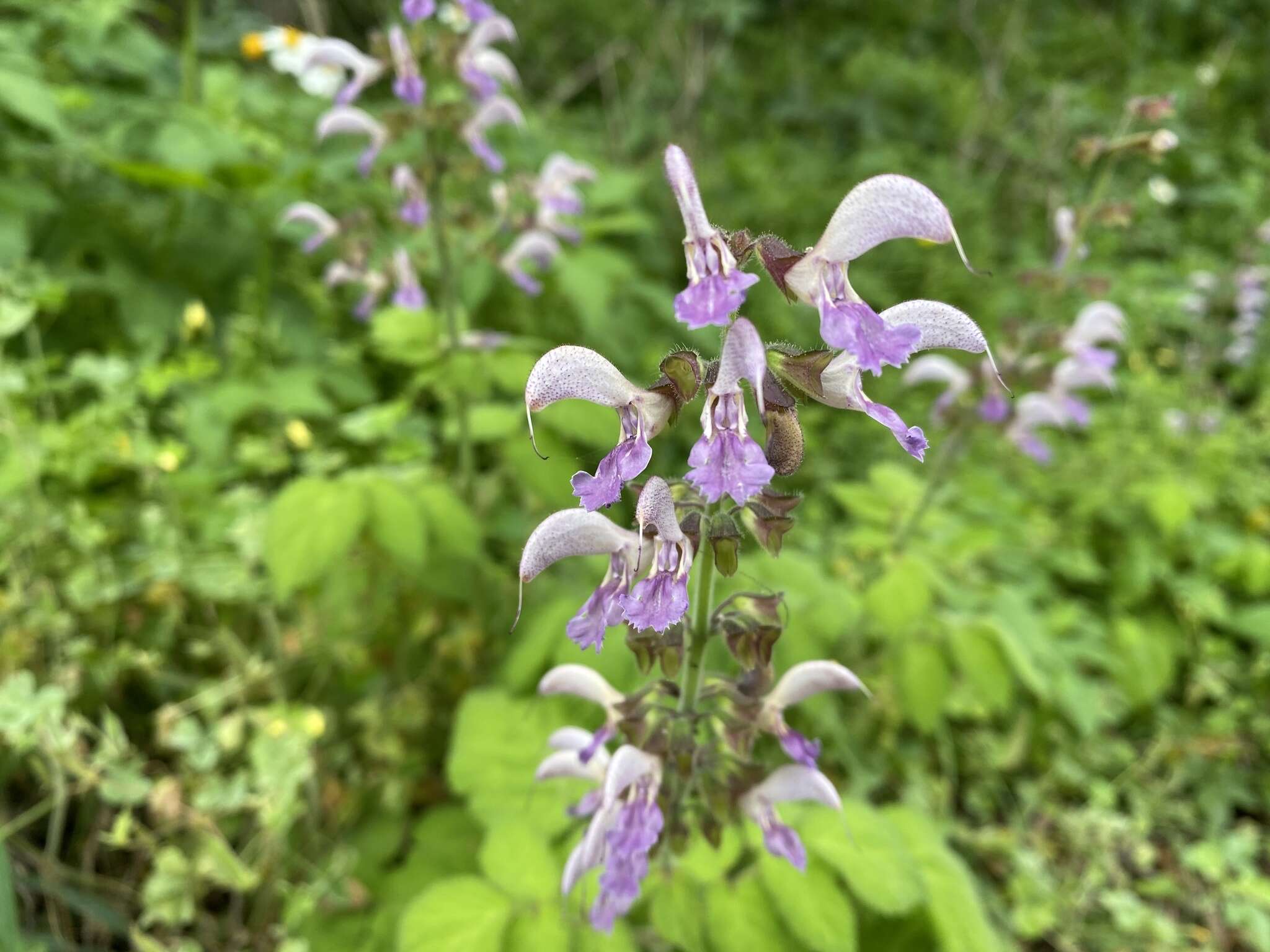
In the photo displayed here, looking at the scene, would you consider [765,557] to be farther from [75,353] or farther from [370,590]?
[75,353]

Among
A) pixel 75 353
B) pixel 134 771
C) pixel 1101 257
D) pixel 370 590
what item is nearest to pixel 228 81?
pixel 75 353

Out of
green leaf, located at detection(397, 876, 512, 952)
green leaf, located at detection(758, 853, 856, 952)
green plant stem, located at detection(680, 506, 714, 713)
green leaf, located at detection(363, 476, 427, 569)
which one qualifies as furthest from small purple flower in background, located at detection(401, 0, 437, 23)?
green leaf, located at detection(758, 853, 856, 952)

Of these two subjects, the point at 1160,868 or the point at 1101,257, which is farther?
the point at 1101,257

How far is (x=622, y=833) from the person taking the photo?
1.40 m

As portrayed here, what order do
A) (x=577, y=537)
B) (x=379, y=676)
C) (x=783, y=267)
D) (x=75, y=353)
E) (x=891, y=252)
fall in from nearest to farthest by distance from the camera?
(x=783, y=267)
(x=577, y=537)
(x=379, y=676)
(x=75, y=353)
(x=891, y=252)

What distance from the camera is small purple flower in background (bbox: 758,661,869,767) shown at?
1.50 metres

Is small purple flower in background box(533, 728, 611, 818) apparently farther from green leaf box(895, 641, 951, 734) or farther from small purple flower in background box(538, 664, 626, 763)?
green leaf box(895, 641, 951, 734)

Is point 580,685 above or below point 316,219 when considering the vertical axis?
below

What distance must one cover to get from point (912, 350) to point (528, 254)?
78.5 inches

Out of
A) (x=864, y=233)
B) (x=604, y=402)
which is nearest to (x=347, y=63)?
(x=604, y=402)

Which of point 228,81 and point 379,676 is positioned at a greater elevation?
point 228,81

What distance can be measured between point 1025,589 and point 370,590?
2408 mm

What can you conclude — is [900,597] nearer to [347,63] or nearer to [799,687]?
[799,687]

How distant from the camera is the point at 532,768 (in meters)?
2.03
